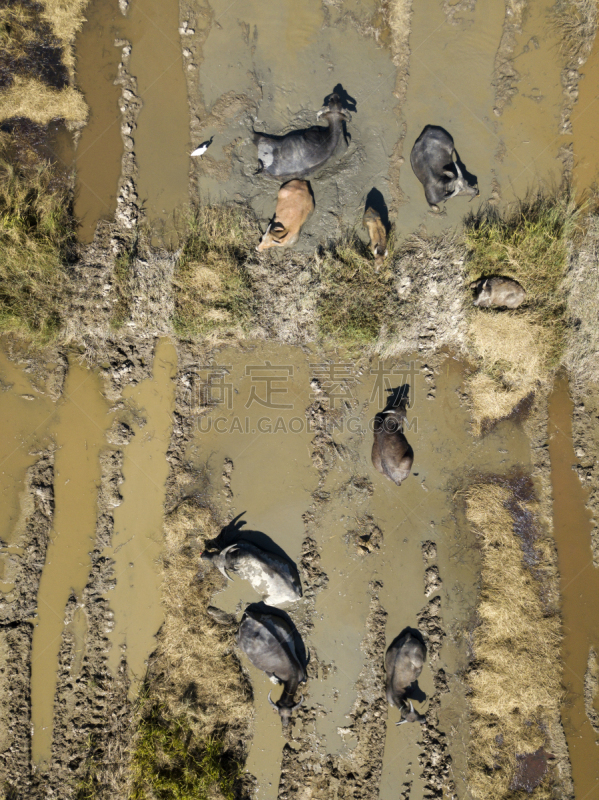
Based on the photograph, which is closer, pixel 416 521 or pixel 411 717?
pixel 411 717

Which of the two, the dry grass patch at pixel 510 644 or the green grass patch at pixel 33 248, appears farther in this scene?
the dry grass patch at pixel 510 644

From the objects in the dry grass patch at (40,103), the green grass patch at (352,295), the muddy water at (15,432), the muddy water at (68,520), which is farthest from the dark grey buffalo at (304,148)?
the muddy water at (15,432)

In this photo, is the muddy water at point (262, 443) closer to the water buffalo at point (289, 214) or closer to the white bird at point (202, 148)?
the water buffalo at point (289, 214)

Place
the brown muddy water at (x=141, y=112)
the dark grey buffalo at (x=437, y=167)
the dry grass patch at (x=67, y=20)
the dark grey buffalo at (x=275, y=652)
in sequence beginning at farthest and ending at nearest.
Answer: the brown muddy water at (x=141, y=112) < the dry grass patch at (x=67, y=20) < the dark grey buffalo at (x=437, y=167) < the dark grey buffalo at (x=275, y=652)

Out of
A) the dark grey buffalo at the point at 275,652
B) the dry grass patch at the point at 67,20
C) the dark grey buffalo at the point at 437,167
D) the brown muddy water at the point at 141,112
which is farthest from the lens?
the brown muddy water at the point at 141,112

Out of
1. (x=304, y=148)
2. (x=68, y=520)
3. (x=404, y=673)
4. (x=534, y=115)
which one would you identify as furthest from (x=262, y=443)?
(x=534, y=115)

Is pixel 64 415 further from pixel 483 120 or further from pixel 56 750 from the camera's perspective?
pixel 483 120

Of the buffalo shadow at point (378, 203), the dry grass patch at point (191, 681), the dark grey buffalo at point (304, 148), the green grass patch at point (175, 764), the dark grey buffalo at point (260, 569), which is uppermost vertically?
the dark grey buffalo at point (304, 148)

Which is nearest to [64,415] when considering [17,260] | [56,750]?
[17,260]
